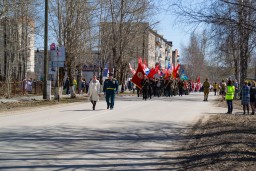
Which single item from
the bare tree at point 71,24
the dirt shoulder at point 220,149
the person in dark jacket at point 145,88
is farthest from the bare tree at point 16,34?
the dirt shoulder at point 220,149

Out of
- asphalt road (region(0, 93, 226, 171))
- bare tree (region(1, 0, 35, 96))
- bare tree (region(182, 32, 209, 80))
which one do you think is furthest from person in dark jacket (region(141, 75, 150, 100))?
bare tree (region(182, 32, 209, 80))

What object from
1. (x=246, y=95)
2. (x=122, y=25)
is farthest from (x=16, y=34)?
(x=246, y=95)

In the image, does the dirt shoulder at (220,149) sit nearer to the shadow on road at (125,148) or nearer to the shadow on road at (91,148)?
the shadow on road at (125,148)

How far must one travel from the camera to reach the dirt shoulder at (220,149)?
789 cm

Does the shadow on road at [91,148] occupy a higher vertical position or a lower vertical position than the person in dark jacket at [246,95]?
lower

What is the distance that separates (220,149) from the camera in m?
9.54

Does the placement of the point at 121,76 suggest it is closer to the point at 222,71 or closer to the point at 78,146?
the point at 222,71

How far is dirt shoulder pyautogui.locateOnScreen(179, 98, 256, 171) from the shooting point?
25.9 ft

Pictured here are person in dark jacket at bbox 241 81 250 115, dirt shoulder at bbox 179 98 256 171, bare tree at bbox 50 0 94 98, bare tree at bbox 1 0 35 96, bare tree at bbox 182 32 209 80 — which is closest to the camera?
dirt shoulder at bbox 179 98 256 171

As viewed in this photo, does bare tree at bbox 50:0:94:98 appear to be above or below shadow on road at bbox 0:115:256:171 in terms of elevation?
above

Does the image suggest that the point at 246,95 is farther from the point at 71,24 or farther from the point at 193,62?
the point at 193,62

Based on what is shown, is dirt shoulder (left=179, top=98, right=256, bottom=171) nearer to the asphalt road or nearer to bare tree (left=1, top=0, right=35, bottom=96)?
the asphalt road

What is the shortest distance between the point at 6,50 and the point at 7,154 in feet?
113

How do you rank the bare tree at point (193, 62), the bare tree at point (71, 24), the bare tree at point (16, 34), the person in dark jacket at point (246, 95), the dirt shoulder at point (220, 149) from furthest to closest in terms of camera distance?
the bare tree at point (193, 62), the bare tree at point (16, 34), the bare tree at point (71, 24), the person in dark jacket at point (246, 95), the dirt shoulder at point (220, 149)
